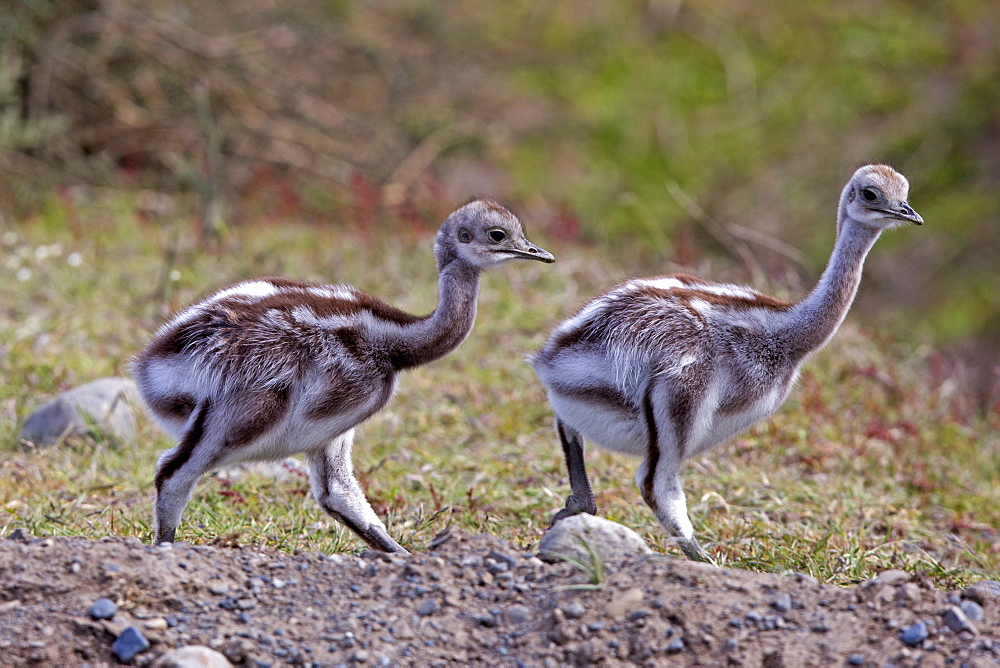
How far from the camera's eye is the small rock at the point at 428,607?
13.3ft

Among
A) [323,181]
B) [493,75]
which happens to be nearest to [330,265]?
[323,181]

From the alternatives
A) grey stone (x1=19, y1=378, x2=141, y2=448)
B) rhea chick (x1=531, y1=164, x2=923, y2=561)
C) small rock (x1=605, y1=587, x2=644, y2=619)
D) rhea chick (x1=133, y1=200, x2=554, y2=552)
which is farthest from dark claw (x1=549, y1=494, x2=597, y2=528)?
grey stone (x1=19, y1=378, x2=141, y2=448)

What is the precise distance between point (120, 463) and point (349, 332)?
6.00 ft

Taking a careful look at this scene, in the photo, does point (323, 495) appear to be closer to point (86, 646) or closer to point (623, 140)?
point (86, 646)

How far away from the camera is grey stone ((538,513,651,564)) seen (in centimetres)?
437

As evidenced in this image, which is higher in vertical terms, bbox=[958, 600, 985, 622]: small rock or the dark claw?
bbox=[958, 600, 985, 622]: small rock

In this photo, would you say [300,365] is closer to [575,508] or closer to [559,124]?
[575,508]

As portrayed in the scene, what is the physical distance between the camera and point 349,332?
516 cm

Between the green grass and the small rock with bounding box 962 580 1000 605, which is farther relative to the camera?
the green grass

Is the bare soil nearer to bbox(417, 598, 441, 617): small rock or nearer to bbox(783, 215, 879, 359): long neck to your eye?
bbox(417, 598, 441, 617): small rock

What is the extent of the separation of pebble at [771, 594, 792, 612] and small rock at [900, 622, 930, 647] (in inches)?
13.6

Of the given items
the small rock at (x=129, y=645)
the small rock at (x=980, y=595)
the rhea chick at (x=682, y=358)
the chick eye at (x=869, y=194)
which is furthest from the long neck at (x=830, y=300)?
the small rock at (x=129, y=645)

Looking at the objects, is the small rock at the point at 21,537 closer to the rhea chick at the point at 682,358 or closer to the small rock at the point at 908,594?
the rhea chick at the point at 682,358

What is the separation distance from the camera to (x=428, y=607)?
13.3 feet
